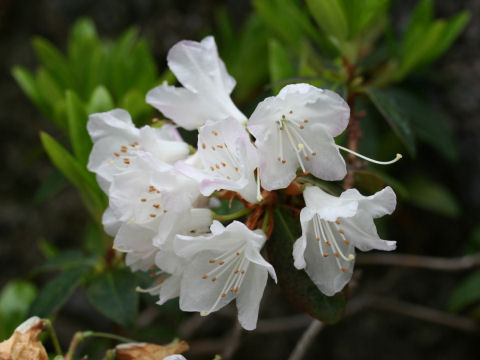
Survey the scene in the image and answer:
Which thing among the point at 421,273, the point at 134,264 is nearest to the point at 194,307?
the point at 134,264

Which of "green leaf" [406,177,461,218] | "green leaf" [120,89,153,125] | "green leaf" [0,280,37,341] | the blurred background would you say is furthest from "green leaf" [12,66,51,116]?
"green leaf" [406,177,461,218]

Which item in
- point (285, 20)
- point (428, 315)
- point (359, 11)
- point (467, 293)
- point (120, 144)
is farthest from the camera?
point (428, 315)

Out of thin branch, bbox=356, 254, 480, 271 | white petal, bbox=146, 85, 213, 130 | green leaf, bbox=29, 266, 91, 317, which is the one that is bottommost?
thin branch, bbox=356, 254, 480, 271

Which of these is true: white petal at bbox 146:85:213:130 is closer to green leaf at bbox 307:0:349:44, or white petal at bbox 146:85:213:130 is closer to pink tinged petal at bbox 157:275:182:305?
pink tinged petal at bbox 157:275:182:305

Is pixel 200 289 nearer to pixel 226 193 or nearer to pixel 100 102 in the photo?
pixel 226 193

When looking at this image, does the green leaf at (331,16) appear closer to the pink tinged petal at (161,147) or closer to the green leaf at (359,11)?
the green leaf at (359,11)

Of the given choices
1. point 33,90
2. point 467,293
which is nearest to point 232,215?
point 33,90

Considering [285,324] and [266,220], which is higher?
[266,220]
